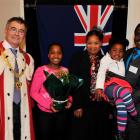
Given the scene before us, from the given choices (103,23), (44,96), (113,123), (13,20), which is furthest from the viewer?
(103,23)

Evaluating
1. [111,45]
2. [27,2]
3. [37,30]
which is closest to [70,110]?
[111,45]

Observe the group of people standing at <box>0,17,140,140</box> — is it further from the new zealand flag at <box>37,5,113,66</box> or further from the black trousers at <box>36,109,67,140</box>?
the new zealand flag at <box>37,5,113,66</box>

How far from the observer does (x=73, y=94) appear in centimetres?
253

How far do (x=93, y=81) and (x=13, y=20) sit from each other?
839 millimetres

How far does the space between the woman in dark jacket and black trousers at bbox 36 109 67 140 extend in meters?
0.14

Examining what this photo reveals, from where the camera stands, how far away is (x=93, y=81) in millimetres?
2527

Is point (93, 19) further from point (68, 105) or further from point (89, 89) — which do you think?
point (68, 105)

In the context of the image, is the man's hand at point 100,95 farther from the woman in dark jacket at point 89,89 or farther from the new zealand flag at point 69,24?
the new zealand flag at point 69,24

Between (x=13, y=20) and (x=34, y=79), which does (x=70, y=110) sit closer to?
(x=34, y=79)

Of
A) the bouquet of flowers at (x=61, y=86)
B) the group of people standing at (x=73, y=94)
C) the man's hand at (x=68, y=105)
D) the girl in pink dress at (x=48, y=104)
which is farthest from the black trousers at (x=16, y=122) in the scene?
the man's hand at (x=68, y=105)

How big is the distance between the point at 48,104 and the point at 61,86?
0.70 ft

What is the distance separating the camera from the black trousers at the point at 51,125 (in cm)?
247

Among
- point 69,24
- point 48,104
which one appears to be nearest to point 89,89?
point 48,104

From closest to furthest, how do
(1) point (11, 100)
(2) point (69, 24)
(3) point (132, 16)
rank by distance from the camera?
(1) point (11, 100) < (2) point (69, 24) < (3) point (132, 16)
